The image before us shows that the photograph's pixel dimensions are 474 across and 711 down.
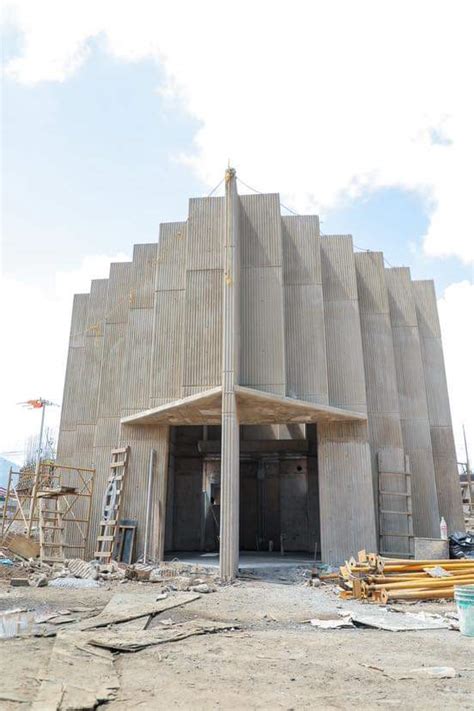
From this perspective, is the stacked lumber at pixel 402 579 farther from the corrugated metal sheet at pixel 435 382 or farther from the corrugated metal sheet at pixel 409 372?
the corrugated metal sheet at pixel 435 382

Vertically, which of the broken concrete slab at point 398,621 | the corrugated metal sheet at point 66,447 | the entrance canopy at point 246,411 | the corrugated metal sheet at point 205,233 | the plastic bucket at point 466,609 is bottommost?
the broken concrete slab at point 398,621

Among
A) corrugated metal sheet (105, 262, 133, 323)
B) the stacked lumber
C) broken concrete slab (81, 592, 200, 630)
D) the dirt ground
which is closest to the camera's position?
the dirt ground

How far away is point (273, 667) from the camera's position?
5.66 metres

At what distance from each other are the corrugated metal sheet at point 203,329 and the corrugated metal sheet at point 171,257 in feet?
2.77

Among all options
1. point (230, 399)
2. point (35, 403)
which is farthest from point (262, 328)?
point (35, 403)

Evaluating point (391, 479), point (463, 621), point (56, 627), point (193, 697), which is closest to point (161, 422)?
point (391, 479)

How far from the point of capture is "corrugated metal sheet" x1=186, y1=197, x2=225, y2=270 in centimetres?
1705

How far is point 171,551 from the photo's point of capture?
2111 cm

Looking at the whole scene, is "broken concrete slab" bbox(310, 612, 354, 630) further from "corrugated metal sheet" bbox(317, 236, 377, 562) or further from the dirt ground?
"corrugated metal sheet" bbox(317, 236, 377, 562)

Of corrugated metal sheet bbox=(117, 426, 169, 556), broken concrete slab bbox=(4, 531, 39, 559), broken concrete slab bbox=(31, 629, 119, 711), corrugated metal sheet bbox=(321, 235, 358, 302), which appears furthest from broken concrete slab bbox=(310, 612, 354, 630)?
corrugated metal sheet bbox=(321, 235, 358, 302)

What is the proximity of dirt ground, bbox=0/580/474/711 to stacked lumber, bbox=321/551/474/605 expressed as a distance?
1786 mm

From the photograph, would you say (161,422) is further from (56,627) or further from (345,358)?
(56,627)

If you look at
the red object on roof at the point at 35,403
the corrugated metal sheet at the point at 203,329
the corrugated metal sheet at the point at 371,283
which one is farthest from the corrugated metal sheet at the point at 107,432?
the red object on roof at the point at 35,403

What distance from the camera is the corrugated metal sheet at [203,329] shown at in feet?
52.2
